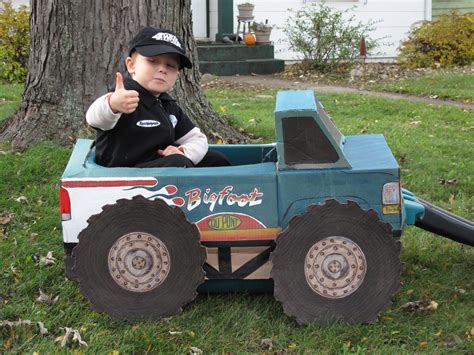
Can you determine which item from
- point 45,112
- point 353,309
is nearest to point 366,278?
point 353,309

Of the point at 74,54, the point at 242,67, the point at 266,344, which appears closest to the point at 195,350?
the point at 266,344

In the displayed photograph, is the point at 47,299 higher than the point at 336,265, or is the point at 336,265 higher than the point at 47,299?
the point at 336,265

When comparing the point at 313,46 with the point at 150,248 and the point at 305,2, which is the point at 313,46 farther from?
the point at 150,248

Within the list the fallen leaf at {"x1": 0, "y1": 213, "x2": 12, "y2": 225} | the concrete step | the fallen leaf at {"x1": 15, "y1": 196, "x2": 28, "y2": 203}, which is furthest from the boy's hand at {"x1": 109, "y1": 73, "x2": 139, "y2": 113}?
the concrete step

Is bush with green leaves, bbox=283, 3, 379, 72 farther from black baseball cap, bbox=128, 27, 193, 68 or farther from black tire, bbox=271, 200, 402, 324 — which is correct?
black tire, bbox=271, 200, 402, 324

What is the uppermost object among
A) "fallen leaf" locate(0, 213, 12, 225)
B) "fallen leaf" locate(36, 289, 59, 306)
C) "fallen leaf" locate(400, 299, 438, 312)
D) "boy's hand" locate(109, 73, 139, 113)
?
"boy's hand" locate(109, 73, 139, 113)

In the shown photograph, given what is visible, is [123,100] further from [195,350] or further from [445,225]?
[445,225]

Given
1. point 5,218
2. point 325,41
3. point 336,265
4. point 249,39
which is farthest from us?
point 249,39

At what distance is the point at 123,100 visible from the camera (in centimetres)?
333

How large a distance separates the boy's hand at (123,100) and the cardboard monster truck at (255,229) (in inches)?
10.9

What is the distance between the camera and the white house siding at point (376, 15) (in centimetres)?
1520

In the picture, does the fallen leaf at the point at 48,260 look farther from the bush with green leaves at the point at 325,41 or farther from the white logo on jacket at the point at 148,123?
the bush with green leaves at the point at 325,41

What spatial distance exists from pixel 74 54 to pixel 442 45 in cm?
1017

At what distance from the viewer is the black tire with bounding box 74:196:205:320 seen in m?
3.24
